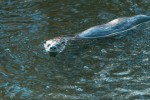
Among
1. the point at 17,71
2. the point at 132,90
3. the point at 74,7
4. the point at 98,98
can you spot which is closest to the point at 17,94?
the point at 17,71

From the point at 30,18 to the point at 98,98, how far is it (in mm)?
3841

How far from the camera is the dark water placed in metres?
7.14

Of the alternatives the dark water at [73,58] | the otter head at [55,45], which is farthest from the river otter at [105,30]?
the dark water at [73,58]

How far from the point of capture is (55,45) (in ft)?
28.0

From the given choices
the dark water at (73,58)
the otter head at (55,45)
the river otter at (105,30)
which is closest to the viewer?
the dark water at (73,58)

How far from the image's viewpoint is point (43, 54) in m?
8.30

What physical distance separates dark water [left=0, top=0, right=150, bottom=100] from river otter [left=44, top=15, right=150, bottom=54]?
0.42ft

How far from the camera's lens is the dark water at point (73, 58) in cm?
714

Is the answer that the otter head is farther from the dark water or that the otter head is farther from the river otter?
the dark water

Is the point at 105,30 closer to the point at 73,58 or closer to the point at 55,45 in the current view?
the point at 55,45

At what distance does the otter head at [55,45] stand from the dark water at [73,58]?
0.11m

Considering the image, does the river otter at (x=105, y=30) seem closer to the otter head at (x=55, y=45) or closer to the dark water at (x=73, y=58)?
the otter head at (x=55, y=45)

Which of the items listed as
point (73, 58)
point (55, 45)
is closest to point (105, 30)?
point (55, 45)

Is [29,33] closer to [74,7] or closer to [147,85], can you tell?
[74,7]
